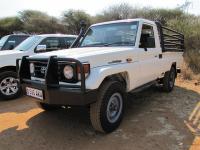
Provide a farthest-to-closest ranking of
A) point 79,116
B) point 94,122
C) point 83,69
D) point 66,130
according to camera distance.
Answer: point 79,116 < point 66,130 < point 94,122 < point 83,69

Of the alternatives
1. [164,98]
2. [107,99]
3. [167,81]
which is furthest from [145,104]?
[107,99]

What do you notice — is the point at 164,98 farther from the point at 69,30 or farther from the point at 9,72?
the point at 69,30

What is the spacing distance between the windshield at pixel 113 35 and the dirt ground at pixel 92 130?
1.43 m

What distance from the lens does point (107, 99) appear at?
445cm

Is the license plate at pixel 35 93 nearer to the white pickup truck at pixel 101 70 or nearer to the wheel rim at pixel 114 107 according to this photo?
the white pickup truck at pixel 101 70

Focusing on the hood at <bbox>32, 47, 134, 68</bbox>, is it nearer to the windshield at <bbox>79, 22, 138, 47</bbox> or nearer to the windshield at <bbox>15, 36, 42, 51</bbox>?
the windshield at <bbox>79, 22, 138, 47</bbox>

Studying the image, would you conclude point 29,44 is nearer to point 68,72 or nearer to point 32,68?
point 32,68

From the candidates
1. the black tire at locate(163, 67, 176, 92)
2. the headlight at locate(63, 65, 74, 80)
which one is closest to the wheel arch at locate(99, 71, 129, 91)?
the headlight at locate(63, 65, 74, 80)

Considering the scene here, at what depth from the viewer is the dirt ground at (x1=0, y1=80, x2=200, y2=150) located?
4328mm

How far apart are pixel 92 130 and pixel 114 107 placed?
1.81ft

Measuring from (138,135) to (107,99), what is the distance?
818 millimetres

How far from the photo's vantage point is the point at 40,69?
183 inches

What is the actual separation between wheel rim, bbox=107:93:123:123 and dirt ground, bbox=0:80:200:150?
0.23m

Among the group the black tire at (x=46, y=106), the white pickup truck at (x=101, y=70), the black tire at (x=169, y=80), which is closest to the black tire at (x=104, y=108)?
the white pickup truck at (x=101, y=70)
